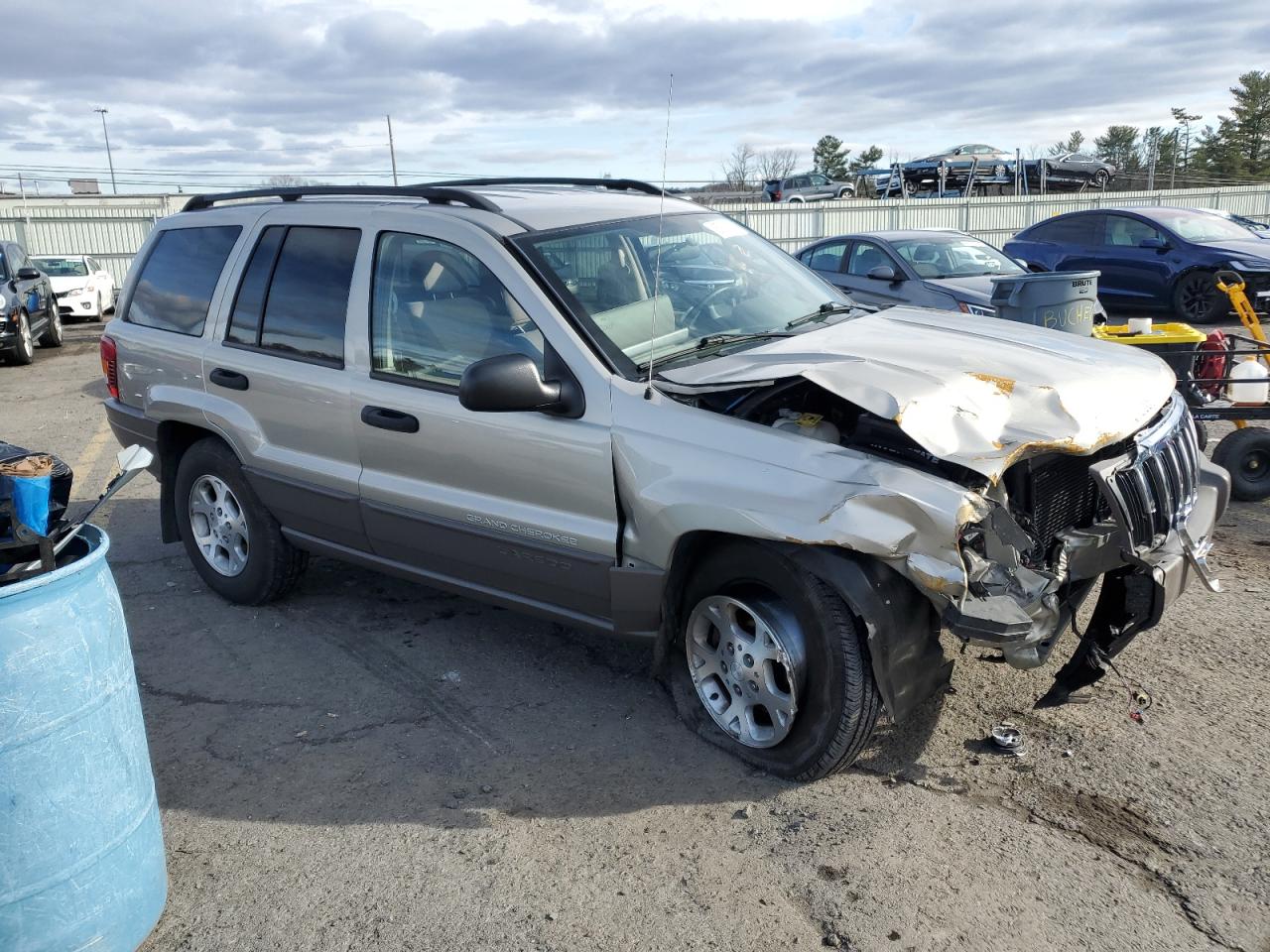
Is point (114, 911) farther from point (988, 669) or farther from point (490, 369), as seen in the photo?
point (988, 669)

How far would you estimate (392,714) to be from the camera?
4.20 m

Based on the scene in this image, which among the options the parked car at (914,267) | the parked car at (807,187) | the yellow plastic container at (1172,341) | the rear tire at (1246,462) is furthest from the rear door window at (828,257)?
the parked car at (807,187)

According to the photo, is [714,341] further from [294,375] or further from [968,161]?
[968,161]

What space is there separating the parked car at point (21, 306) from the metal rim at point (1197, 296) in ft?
52.0

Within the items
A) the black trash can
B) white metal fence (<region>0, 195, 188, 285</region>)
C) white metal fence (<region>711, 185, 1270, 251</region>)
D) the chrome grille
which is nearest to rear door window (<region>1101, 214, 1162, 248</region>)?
the black trash can

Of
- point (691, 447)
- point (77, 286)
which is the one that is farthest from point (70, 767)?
point (77, 286)

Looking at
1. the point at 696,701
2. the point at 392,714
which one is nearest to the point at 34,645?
the point at 392,714

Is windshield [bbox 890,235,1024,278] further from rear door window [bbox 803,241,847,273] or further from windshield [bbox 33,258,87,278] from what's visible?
windshield [bbox 33,258,87,278]

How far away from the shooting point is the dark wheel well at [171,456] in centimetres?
545

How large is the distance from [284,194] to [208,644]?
221 cm

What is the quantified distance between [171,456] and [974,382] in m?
4.07

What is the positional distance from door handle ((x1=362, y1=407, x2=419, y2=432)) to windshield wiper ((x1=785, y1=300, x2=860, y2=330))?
1.57m

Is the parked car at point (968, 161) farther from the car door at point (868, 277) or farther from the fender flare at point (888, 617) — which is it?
the fender flare at point (888, 617)

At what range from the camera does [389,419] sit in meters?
4.29
